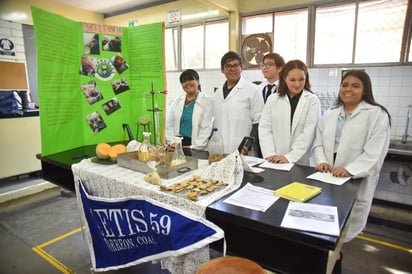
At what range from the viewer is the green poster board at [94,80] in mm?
2215

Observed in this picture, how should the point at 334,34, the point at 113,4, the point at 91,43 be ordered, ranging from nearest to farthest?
the point at 91,43, the point at 334,34, the point at 113,4

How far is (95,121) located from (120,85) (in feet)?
1.37

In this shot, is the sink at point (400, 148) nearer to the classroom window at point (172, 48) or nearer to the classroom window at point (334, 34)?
the classroom window at point (334, 34)

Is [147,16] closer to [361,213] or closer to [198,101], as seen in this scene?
[198,101]

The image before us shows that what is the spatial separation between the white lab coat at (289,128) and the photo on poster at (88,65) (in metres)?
1.55

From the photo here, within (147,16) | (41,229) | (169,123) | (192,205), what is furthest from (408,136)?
(147,16)

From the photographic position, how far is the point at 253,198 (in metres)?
1.31

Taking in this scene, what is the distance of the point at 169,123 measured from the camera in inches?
110

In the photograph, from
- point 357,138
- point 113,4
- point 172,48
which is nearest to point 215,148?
point 357,138

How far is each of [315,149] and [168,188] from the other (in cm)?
115

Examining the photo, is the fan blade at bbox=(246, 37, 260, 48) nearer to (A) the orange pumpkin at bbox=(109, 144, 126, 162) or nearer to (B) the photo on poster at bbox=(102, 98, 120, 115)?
(B) the photo on poster at bbox=(102, 98, 120, 115)

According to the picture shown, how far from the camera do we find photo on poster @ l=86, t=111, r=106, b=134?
8.36 ft

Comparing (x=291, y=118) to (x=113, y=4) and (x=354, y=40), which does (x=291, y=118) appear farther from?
(x=113, y=4)

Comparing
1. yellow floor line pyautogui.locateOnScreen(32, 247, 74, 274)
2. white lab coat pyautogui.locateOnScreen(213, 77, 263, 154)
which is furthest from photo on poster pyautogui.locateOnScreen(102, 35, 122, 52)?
yellow floor line pyautogui.locateOnScreen(32, 247, 74, 274)
